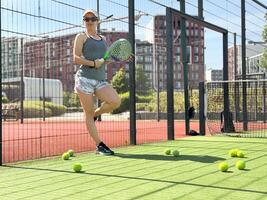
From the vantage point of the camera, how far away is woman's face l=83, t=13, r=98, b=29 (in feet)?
22.2

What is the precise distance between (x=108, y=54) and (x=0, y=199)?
3.33 metres

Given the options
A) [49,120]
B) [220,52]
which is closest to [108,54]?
[220,52]

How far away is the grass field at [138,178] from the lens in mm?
3833

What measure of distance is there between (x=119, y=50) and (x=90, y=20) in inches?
23.0

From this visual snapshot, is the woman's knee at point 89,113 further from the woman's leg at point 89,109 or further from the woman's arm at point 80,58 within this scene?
the woman's arm at point 80,58

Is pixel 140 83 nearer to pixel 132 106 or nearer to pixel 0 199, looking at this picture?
pixel 132 106

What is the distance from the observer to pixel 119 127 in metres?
14.2

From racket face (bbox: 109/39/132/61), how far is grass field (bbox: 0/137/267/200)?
1366mm

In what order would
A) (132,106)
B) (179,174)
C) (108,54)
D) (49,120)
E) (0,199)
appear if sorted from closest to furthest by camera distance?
(0,199)
(179,174)
(108,54)
(132,106)
(49,120)

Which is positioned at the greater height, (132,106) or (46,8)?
(46,8)

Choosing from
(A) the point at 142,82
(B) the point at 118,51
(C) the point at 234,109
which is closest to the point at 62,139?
(A) the point at 142,82

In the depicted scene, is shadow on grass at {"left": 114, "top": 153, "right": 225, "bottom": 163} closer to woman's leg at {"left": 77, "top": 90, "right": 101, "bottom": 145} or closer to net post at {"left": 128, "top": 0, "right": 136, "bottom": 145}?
woman's leg at {"left": 77, "top": 90, "right": 101, "bottom": 145}

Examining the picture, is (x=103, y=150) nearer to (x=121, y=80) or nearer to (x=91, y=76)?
(x=91, y=76)

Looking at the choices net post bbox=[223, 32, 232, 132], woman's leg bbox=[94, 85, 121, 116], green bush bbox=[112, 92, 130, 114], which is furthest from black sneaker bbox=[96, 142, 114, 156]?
net post bbox=[223, 32, 232, 132]
